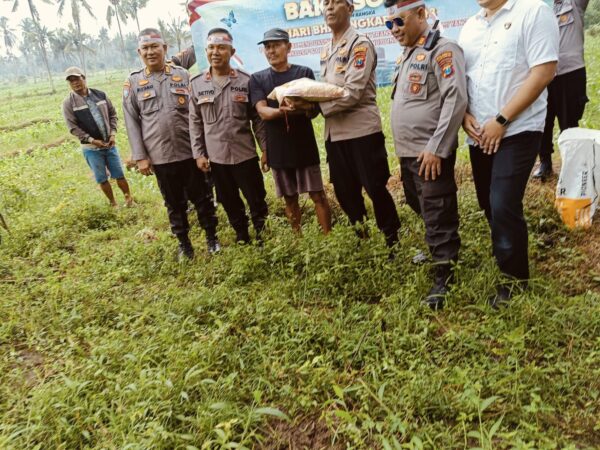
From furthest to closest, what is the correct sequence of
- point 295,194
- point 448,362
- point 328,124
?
point 295,194, point 328,124, point 448,362

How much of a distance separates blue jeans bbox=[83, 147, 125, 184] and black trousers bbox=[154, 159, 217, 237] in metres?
2.37

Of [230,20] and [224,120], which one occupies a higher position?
[230,20]

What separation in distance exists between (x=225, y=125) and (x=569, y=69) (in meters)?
2.77

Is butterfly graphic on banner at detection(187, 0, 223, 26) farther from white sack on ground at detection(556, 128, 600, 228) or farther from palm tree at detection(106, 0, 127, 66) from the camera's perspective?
palm tree at detection(106, 0, 127, 66)

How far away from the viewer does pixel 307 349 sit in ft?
8.63

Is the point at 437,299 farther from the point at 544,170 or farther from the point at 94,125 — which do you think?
the point at 94,125

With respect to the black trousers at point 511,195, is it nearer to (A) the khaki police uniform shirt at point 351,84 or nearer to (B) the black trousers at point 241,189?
(A) the khaki police uniform shirt at point 351,84

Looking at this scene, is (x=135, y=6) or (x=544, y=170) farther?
(x=135, y=6)

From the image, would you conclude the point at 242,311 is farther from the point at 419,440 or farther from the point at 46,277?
the point at 46,277

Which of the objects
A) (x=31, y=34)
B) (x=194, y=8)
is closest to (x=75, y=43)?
(x=31, y=34)

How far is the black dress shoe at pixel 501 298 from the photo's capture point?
2.67m

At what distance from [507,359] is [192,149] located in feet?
9.36

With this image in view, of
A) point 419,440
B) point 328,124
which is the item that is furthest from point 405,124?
point 419,440

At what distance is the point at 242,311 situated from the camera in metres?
2.98
